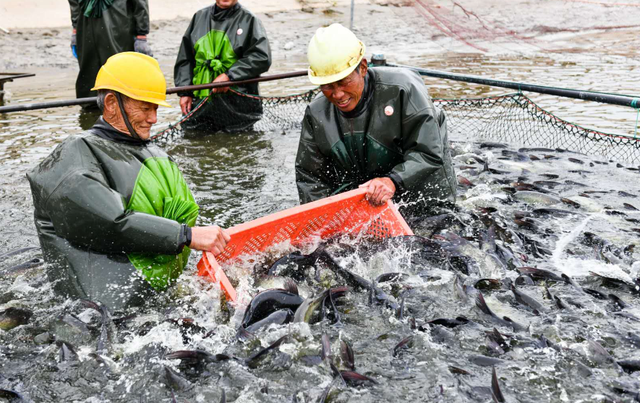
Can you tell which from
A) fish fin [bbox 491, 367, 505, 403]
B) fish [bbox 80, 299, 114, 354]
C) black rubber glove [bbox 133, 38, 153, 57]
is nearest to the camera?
fish fin [bbox 491, 367, 505, 403]

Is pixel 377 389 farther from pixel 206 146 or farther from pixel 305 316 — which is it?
pixel 206 146

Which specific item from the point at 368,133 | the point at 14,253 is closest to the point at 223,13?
the point at 368,133

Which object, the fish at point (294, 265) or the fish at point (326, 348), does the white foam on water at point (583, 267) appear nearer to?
the fish at point (294, 265)

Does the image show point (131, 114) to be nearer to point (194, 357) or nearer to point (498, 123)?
point (194, 357)

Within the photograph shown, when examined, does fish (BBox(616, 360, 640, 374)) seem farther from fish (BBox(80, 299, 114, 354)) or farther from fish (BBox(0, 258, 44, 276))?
fish (BBox(0, 258, 44, 276))

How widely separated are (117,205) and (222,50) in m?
5.02

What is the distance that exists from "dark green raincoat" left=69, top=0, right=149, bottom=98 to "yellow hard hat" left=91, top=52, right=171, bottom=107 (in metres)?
5.79

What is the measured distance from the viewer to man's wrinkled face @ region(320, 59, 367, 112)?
4.56 meters

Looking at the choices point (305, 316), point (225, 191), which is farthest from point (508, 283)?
point (225, 191)

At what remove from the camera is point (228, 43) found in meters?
8.04

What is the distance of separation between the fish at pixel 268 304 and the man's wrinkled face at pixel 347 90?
1524 mm

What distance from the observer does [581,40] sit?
18125mm

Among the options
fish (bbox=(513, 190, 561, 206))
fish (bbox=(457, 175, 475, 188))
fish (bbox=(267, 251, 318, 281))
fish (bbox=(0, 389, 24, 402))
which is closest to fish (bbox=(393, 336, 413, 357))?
fish (bbox=(267, 251, 318, 281))

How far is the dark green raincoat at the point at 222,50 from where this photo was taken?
8.03 m
